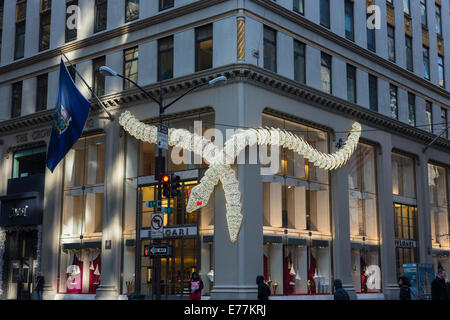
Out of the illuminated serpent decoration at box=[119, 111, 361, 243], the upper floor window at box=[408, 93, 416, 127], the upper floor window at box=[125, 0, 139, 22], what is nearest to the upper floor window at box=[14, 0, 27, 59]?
the upper floor window at box=[125, 0, 139, 22]

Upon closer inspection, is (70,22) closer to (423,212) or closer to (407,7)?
(407,7)

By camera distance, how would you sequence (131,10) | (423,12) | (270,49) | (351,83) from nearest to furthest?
1. (270,49)
2. (131,10)
3. (351,83)
4. (423,12)

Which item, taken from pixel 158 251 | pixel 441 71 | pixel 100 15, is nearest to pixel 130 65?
pixel 100 15

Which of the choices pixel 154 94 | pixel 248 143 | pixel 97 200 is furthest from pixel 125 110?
pixel 248 143

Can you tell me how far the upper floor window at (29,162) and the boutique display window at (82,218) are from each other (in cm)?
248

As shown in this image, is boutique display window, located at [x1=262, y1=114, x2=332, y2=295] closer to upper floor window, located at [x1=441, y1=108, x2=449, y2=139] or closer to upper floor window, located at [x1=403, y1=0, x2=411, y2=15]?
upper floor window, located at [x1=403, y1=0, x2=411, y2=15]

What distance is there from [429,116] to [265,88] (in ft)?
65.4

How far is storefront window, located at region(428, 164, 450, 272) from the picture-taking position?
42438mm

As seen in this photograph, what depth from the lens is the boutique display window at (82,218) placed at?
33.0 m

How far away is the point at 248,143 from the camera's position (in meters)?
27.5

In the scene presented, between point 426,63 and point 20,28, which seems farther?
point 426,63

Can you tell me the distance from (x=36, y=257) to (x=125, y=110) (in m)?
10.8

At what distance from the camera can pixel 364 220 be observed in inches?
1407
